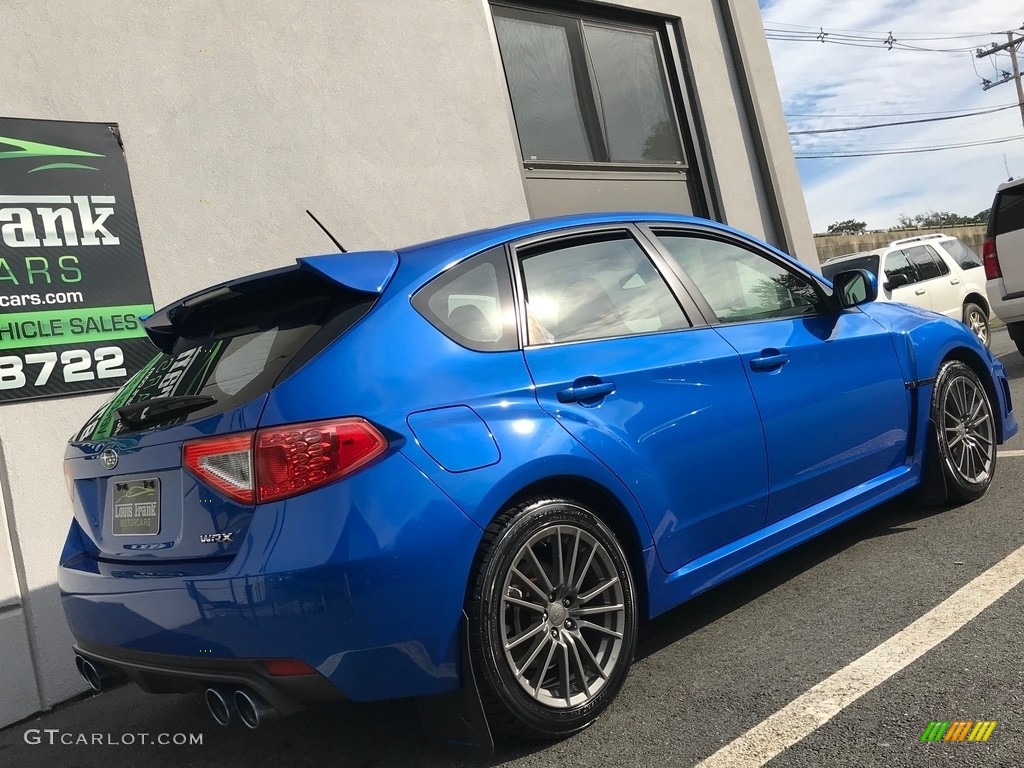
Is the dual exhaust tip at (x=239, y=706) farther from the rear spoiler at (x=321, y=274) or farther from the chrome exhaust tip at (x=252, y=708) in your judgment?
the rear spoiler at (x=321, y=274)

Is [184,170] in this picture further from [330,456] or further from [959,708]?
[959,708]

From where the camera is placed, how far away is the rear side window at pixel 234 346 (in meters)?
2.71

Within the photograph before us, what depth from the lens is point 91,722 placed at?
13.6 feet

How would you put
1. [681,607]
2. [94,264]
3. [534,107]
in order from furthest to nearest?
[534,107]
[94,264]
[681,607]

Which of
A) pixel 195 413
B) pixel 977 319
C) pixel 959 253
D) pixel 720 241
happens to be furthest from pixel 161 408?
pixel 959 253

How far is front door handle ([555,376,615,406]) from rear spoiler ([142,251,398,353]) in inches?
26.2

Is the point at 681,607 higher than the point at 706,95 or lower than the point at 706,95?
lower

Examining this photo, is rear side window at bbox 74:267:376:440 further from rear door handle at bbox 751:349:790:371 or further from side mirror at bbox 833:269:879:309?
side mirror at bbox 833:269:879:309

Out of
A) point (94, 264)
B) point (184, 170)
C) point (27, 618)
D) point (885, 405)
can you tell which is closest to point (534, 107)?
point (184, 170)

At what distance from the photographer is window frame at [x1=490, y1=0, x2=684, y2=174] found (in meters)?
8.16

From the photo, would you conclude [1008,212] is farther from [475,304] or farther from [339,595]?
[339,595]

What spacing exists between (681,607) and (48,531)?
3.12m

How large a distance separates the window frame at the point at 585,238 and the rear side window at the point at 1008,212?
749 cm

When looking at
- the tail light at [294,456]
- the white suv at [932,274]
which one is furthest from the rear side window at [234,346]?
the white suv at [932,274]
